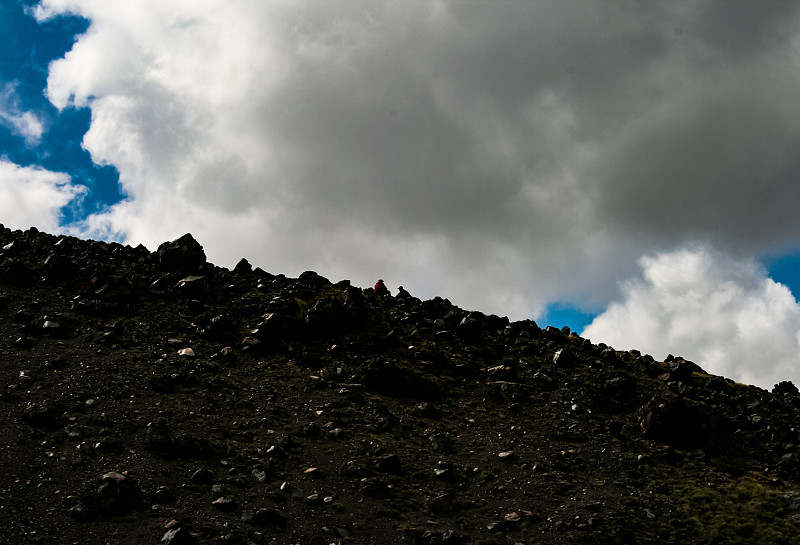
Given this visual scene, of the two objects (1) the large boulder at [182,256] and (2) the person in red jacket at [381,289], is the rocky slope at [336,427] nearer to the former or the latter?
(1) the large boulder at [182,256]

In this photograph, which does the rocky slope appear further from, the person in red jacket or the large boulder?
the person in red jacket

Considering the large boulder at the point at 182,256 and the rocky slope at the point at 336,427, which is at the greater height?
the large boulder at the point at 182,256

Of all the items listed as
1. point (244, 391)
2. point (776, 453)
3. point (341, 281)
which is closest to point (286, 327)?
point (244, 391)

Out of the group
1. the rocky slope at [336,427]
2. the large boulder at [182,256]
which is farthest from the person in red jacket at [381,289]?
the large boulder at [182,256]

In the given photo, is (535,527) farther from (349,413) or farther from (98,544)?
(98,544)

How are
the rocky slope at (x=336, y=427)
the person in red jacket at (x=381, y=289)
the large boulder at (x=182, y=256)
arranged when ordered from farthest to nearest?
1. the person in red jacket at (x=381, y=289)
2. the large boulder at (x=182, y=256)
3. the rocky slope at (x=336, y=427)

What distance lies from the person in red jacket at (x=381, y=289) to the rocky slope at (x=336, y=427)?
745 centimetres

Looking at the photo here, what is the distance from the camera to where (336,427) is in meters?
29.8

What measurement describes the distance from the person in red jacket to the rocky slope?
7.45 m

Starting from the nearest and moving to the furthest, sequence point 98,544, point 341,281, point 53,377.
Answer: point 98,544
point 53,377
point 341,281

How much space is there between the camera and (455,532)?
22.3 metres

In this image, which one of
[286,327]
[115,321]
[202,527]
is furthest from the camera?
[286,327]

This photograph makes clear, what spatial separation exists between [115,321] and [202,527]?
2111 cm

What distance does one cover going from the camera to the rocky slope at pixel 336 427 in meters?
22.3
